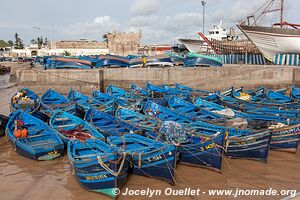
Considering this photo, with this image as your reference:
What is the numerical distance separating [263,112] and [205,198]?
832cm

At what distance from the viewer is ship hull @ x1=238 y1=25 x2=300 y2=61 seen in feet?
99.2

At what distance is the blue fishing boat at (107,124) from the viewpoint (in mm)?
12295

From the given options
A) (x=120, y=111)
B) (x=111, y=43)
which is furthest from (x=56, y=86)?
(x=111, y=43)

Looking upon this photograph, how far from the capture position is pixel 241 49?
42.2 metres

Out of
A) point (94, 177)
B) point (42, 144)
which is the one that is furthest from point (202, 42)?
point (94, 177)

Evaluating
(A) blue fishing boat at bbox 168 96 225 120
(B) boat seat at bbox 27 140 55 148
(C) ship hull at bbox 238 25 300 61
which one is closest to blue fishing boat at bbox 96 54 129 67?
(A) blue fishing boat at bbox 168 96 225 120

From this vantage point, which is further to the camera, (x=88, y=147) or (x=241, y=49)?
(x=241, y=49)

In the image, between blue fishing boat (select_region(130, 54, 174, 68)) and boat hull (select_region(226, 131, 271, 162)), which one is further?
blue fishing boat (select_region(130, 54, 174, 68))

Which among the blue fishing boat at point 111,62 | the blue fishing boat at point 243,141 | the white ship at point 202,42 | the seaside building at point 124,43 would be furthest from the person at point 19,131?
the seaside building at point 124,43

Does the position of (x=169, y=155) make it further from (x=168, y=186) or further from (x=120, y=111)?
Result: (x=120, y=111)

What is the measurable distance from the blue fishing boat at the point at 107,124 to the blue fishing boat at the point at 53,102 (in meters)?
4.10

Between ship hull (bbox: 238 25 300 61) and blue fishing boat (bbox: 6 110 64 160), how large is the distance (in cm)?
2793

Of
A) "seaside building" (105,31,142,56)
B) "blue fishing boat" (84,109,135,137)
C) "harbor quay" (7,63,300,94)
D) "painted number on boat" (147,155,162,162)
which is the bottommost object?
"painted number on boat" (147,155,162,162)

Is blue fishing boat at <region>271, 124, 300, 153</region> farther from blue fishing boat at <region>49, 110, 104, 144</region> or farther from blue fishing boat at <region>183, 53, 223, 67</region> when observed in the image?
blue fishing boat at <region>183, 53, 223, 67</region>
